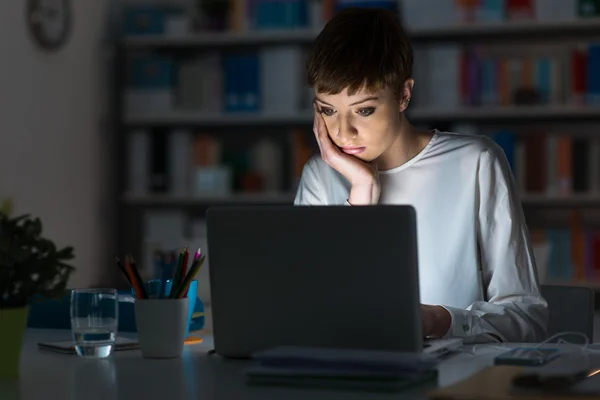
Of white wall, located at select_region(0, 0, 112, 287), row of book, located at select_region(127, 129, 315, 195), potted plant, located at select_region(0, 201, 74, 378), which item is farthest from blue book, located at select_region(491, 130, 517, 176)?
potted plant, located at select_region(0, 201, 74, 378)

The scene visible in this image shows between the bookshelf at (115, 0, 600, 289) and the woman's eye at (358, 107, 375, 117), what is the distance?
2086mm

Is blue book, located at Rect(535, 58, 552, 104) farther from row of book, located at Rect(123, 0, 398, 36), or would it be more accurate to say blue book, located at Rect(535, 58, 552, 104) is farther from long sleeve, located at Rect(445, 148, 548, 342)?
long sleeve, located at Rect(445, 148, 548, 342)

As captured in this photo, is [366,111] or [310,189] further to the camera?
[310,189]

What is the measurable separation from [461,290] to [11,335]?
0.93 m

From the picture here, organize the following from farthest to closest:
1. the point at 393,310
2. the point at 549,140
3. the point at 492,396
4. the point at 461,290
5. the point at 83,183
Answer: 1. the point at 83,183
2. the point at 549,140
3. the point at 461,290
4. the point at 393,310
5. the point at 492,396

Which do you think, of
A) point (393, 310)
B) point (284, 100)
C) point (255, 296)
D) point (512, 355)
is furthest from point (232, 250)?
point (284, 100)

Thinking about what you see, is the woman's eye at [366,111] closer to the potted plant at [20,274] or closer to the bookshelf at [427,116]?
the potted plant at [20,274]

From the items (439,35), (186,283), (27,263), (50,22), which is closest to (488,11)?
(439,35)

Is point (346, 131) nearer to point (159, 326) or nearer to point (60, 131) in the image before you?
point (159, 326)

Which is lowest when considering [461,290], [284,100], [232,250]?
[461,290]

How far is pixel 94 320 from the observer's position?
54.9 inches

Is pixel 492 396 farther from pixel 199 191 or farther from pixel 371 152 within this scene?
pixel 199 191

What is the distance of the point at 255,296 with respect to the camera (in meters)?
1.29

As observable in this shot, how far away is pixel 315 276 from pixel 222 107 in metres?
2.99
